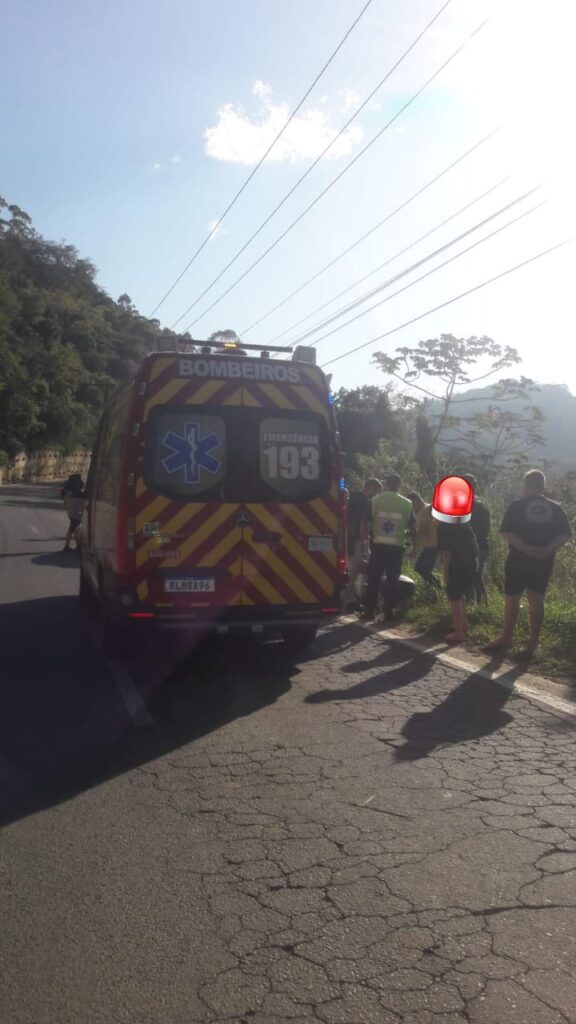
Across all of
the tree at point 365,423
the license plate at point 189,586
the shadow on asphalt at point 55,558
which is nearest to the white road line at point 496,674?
the license plate at point 189,586

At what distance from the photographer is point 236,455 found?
315 inches

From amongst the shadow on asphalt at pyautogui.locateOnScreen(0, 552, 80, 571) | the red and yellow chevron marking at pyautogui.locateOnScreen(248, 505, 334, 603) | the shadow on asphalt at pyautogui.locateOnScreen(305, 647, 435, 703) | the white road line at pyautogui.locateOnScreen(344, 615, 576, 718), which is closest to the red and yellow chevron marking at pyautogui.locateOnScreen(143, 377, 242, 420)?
the red and yellow chevron marking at pyautogui.locateOnScreen(248, 505, 334, 603)

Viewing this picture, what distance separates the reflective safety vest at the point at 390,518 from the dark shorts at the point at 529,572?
2.19 m

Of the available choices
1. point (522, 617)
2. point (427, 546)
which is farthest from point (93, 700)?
point (427, 546)

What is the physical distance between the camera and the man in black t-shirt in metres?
8.65

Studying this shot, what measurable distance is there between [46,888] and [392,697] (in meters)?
3.84

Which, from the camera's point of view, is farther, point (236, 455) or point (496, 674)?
point (496, 674)

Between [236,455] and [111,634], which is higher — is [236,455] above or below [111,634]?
→ above

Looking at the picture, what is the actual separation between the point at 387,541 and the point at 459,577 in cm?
154

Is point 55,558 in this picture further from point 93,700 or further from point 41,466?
point 41,466

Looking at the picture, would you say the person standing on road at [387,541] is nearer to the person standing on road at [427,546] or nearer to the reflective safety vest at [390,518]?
the reflective safety vest at [390,518]

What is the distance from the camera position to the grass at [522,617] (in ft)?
28.2

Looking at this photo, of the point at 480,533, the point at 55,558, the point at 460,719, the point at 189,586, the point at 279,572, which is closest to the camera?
the point at 460,719

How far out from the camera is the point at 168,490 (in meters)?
7.78
